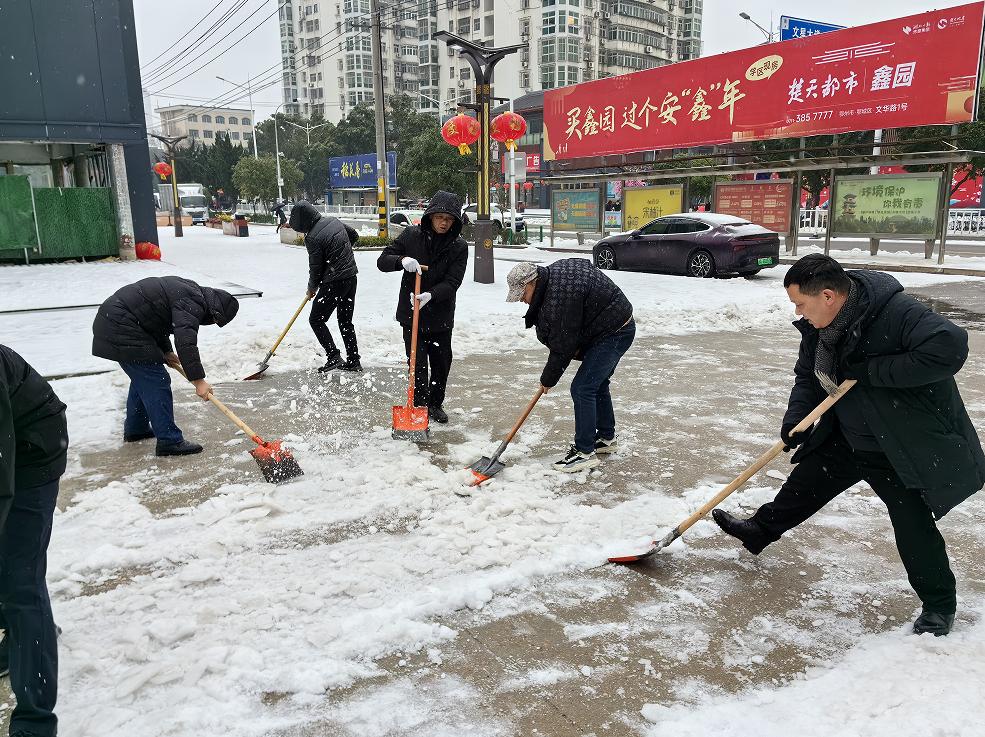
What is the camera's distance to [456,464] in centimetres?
478

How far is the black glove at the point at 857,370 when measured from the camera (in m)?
2.61

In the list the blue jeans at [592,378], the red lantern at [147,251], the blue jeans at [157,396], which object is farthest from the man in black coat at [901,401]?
the red lantern at [147,251]

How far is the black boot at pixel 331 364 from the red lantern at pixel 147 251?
1213 centimetres

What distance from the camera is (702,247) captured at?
579 inches

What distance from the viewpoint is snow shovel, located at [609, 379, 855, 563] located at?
2771 mm

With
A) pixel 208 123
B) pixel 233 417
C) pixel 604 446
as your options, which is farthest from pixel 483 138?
pixel 208 123

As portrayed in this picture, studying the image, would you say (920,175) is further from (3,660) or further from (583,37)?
(583,37)

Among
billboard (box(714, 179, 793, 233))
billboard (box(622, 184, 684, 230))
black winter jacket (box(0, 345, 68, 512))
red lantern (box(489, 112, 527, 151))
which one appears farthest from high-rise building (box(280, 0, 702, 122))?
black winter jacket (box(0, 345, 68, 512))

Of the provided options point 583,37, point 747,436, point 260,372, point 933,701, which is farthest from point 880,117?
point 583,37

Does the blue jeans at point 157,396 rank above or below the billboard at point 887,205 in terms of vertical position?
below

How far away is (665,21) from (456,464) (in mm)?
82899

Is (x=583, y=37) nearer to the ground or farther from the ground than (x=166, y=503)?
farther from the ground

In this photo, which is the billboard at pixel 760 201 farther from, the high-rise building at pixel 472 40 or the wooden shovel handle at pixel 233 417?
the high-rise building at pixel 472 40

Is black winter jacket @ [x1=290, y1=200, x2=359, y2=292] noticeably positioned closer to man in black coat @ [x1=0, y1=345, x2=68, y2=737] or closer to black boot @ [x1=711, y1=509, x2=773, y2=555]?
black boot @ [x1=711, y1=509, x2=773, y2=555]
